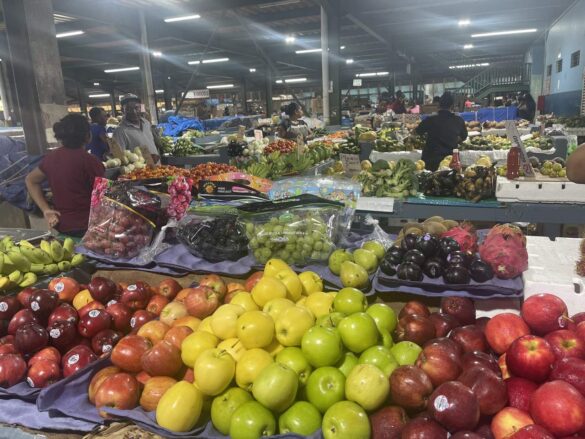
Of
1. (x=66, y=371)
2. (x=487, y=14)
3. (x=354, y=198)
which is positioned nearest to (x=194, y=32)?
(x=487, y=14)

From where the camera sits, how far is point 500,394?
1.50 m

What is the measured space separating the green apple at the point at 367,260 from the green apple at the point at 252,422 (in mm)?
1107

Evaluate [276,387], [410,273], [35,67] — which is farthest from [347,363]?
[35,67]

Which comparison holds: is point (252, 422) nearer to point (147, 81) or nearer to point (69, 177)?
point (69, 177)

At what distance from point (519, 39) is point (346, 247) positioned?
2457 centimetres

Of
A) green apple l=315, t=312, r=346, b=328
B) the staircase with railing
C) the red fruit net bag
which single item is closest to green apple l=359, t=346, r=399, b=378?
green apple l=315, t=312, r=346, b=328

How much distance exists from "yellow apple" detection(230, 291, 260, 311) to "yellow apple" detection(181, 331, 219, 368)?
263mm

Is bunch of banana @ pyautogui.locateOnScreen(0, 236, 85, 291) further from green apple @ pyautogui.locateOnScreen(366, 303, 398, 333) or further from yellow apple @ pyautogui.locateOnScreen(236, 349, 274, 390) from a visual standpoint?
green apple @ pyautogui.locateOnScreen(366, 303, 398, 333)

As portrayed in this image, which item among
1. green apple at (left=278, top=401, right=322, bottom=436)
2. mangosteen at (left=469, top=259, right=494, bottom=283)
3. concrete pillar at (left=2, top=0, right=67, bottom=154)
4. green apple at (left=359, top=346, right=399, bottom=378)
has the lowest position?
green apple at (left=278, top=401, right=322, bottom=436)

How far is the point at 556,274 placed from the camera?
222 centimetres

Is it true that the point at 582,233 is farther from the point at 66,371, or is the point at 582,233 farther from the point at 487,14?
the point at 487,14

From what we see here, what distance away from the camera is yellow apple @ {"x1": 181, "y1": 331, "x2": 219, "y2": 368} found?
1856mm

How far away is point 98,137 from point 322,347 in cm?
736

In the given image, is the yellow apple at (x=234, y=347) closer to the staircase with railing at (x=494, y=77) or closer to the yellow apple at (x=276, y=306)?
the yellow apple at (x=276, y=306)
